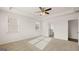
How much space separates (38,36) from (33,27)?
9.0 inches

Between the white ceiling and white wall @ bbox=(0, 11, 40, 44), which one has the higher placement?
the white ceiling

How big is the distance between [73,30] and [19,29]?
3.64 feet

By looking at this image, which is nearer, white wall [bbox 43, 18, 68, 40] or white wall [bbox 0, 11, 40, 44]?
white wall [bbox 0, 11, 40, 44]

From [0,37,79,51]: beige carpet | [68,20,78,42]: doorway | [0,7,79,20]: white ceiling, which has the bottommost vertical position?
[0,37,79,51]: beige carpet

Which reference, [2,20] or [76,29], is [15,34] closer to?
[2,20]

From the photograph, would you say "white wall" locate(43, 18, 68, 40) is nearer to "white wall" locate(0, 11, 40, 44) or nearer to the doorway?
the doorway

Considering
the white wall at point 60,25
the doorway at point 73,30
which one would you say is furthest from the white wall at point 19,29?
the doorway at point 73,30

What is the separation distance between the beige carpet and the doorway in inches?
4.2

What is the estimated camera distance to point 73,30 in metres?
1.61

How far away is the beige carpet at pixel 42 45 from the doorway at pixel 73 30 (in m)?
0.11

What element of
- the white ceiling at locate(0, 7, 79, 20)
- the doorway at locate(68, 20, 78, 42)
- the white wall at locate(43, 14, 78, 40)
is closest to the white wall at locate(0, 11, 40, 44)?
the white ceiling at locate(0, 7, 79, 20)

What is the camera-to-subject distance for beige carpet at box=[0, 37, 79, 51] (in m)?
1.55

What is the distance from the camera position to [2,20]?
5.06 ft
